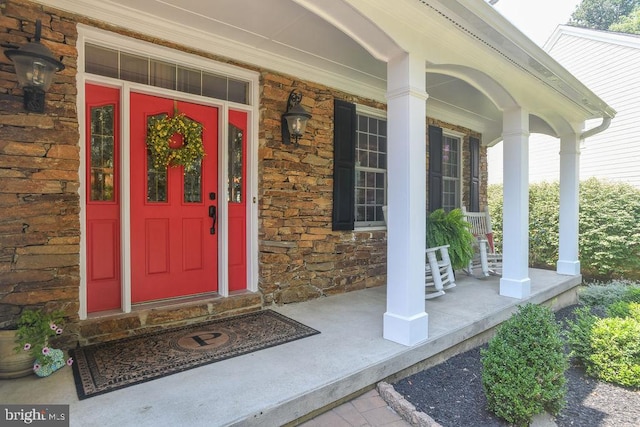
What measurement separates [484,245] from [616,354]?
2345 millimetres

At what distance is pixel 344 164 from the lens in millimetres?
4219

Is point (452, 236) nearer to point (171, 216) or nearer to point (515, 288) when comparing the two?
point (515, 288)

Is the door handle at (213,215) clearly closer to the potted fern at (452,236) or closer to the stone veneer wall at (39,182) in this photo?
the stone veneer wall at (39,182)

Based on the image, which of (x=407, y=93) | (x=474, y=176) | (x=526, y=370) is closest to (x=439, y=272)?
(x=526, y=370)

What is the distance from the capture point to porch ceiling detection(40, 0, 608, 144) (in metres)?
2.51

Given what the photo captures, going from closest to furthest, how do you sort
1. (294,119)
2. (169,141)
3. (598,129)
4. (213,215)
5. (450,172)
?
(169,141) → (213,215) → (294,119) → (598,129) → (450,172)

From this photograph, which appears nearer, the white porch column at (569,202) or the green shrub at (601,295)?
the green shrub at (601,295)

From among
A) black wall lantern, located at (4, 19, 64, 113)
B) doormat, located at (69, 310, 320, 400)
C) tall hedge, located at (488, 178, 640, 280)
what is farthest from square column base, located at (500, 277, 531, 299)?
black wall lantern, located at (4, 19, 64, 113)

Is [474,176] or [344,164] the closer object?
[344,164]

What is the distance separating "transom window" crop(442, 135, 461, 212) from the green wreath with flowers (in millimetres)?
4195

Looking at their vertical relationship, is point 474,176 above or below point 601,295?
above

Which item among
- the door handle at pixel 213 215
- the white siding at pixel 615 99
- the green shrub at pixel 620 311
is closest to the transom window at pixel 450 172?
the green shrub at pixel 620 311

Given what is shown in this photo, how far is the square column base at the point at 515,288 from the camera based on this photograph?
13.0 feet

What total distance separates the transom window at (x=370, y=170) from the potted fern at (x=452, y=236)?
81cm
